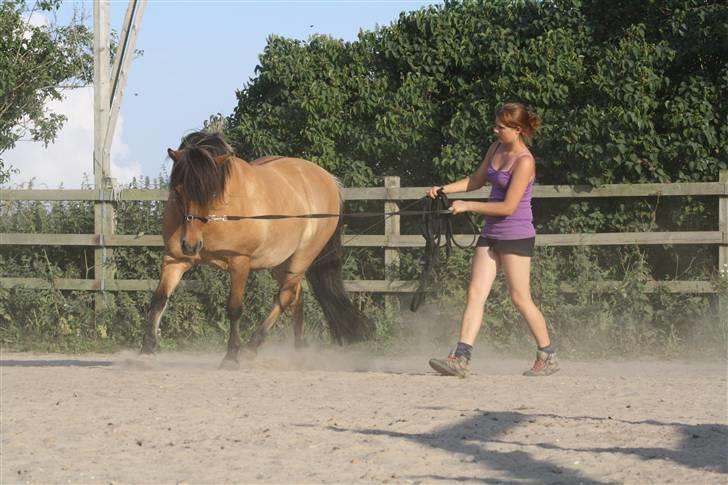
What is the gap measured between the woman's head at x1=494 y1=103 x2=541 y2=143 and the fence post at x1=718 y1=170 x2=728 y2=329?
3.87 m

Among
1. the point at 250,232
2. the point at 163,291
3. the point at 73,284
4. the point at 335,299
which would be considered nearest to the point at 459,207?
the point at 250,232

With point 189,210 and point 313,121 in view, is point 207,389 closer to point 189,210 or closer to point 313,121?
point 189,210

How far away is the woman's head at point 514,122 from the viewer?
746 centimetres

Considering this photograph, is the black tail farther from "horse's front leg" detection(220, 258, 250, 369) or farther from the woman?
the woman

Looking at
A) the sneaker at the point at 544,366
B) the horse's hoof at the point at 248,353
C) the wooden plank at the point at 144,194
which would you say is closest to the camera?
the sneaker at the point at 544,366

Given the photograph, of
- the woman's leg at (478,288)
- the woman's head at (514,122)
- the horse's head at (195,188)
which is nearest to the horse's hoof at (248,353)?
the horse's head at (195,188)

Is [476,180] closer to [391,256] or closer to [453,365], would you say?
[453,365]

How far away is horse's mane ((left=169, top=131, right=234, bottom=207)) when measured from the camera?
8.46m

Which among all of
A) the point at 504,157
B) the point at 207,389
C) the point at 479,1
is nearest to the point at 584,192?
the point at 479,1

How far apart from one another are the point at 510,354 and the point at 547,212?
189cm

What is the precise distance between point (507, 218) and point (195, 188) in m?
2.49

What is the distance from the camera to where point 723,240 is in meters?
10.7

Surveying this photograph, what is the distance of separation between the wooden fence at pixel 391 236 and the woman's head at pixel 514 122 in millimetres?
3543

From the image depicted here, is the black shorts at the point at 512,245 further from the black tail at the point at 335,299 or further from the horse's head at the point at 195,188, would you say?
the black tail at the point at 335,299
